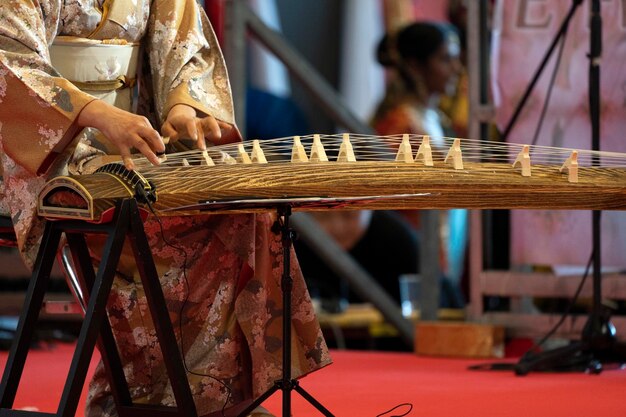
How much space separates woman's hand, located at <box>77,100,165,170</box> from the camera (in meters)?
1.93

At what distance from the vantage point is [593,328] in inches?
131

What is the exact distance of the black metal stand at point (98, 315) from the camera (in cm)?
182

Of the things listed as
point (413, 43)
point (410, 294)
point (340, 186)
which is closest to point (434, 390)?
point (340, 186)

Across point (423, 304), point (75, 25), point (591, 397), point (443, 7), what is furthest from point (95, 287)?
point (443, 7)

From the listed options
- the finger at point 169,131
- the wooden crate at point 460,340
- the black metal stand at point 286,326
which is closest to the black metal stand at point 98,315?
the black metal stand at point 286,326

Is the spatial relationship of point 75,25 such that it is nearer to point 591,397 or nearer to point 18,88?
point 18,88

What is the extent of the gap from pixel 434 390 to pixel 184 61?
1099 millimetres

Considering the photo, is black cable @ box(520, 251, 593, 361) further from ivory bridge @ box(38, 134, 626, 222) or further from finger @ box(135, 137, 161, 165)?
finger @ box(135, 137, 161, 165)

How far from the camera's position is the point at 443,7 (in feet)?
24.8

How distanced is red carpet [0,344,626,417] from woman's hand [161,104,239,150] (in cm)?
69

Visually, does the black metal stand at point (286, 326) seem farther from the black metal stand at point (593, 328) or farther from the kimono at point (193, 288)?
the black metal stand at point (593, 328)

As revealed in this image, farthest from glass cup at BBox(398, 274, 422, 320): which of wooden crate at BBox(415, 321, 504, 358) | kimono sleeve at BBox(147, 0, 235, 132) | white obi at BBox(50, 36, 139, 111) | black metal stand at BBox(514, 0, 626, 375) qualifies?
white obi at BBox(50, 36, 139, 111)

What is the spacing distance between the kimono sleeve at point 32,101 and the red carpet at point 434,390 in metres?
0.77

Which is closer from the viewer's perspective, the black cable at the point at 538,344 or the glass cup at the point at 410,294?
the black cable at the point at 538,344
